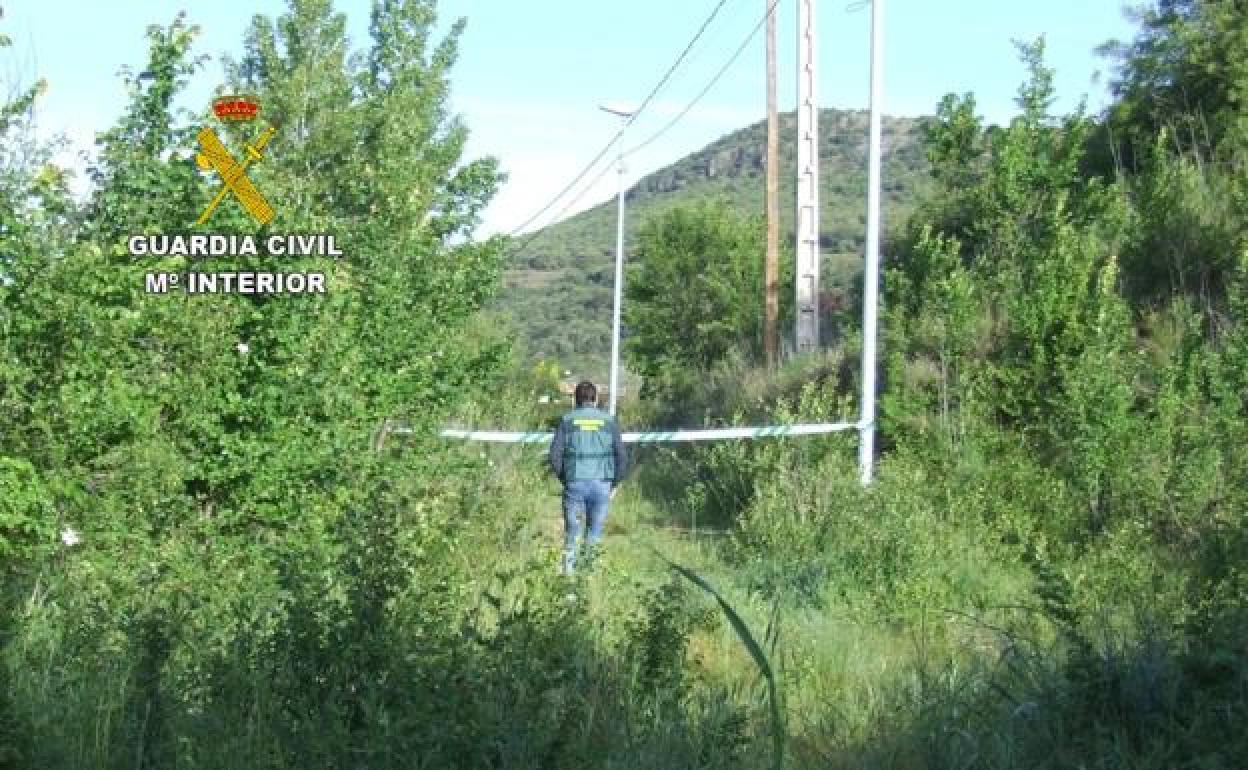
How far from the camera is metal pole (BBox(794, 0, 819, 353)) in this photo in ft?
62.9

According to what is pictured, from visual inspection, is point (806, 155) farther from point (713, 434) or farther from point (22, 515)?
point (22, 515)

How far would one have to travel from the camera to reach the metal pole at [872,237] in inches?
559

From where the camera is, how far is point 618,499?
19406 millimetres

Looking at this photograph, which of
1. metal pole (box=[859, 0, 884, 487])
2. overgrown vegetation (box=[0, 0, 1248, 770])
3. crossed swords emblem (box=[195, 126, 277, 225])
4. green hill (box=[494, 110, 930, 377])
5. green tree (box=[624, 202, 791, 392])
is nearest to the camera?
overgrown vegetation (box=[0, 0, 1248, 770])

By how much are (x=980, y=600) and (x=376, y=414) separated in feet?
16.3

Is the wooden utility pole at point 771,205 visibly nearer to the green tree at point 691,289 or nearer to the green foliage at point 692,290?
the green tree at point 691,289

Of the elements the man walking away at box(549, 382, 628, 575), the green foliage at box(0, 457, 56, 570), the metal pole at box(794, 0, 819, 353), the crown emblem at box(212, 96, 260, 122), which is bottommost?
the green foliage at box(0, 457, 56, 570)

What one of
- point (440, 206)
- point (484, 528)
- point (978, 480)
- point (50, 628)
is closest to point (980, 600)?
point (978, 480)

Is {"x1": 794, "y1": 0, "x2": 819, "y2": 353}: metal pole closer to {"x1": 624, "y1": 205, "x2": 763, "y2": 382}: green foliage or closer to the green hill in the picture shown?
{"x1": 624, "y1": 205, "x2": 763, "y2": 382}: green foliage

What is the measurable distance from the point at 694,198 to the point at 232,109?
43.9 meters

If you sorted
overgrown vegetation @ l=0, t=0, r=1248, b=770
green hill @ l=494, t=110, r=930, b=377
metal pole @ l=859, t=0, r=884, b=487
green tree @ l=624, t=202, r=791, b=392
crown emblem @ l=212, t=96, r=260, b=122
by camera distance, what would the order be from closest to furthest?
1. overgrown vegetation @ l=0, t=0, r=1248, b=770
2. crown emblem @ l=212, t=96, r=260, b=122
3. metal pole @ l=859, t=0, r=884, b=487
4. green tree @ l=624, t=202, r=791, b=392
5. green hill @ l=494, t=110, r=930, b=377

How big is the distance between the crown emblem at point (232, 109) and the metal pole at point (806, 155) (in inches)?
353

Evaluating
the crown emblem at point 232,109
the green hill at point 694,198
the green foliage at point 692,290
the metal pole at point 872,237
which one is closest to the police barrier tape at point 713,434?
the metal pole at point 872,237

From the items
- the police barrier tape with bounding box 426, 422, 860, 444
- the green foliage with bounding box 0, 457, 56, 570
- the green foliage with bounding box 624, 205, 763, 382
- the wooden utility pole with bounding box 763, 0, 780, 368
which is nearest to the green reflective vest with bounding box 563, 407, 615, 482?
the police barrier tape with bounding box 426, 422, 860, 444
